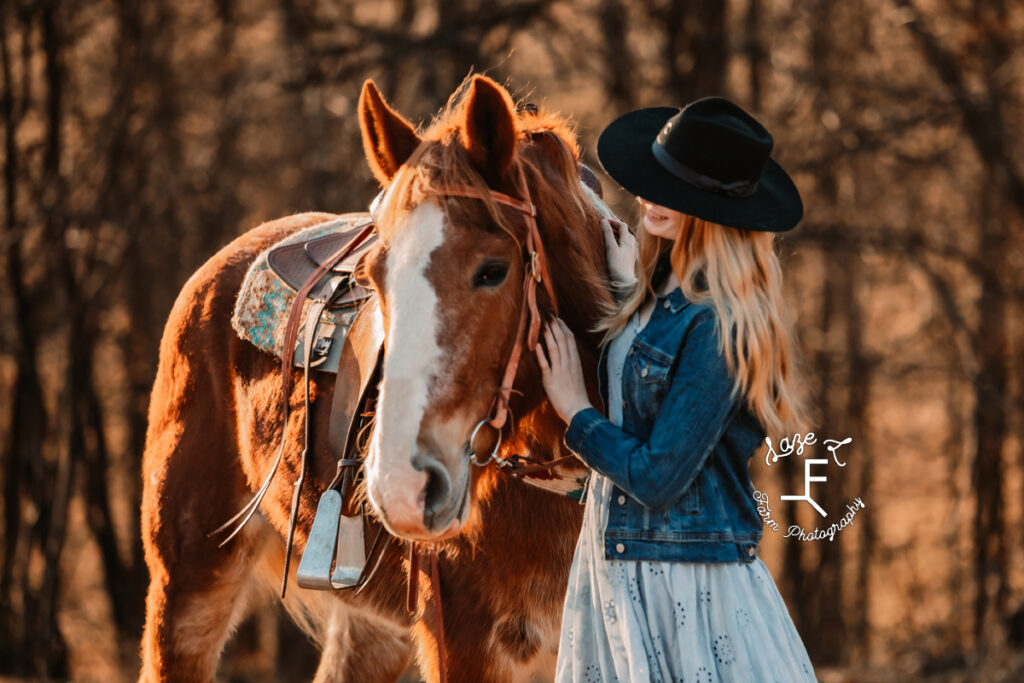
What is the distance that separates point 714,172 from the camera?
2.04 meters

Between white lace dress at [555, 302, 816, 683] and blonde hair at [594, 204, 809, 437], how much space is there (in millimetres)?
199

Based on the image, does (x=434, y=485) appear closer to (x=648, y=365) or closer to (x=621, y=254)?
(x=648, y=365)

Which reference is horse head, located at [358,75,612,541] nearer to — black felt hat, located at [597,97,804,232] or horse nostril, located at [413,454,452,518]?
horse nostril, located at [413,454,452,518]

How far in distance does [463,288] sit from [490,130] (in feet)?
1.36

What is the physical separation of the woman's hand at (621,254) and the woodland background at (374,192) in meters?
4.32

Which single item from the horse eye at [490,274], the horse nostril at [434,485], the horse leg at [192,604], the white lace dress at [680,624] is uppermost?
the horse eye at [490,274]

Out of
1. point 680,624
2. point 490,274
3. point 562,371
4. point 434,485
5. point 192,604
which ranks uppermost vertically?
point 490,274

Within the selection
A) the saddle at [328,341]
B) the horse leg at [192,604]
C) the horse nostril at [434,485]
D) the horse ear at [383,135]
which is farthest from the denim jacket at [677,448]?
the horse leg at [192,604]

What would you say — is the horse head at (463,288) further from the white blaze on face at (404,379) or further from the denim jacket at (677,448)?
the denim jacket at (677,448)

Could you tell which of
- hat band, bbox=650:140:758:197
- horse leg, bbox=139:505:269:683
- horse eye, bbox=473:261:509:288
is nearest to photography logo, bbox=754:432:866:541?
hat band, bbox=650:140:758:197

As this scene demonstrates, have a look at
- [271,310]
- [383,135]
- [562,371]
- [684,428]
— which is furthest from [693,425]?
[271,310]

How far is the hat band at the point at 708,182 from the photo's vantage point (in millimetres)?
2033

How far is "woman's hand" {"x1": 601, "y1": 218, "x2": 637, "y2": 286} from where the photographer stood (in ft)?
8.29

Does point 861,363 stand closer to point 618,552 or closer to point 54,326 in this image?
point 54,326
